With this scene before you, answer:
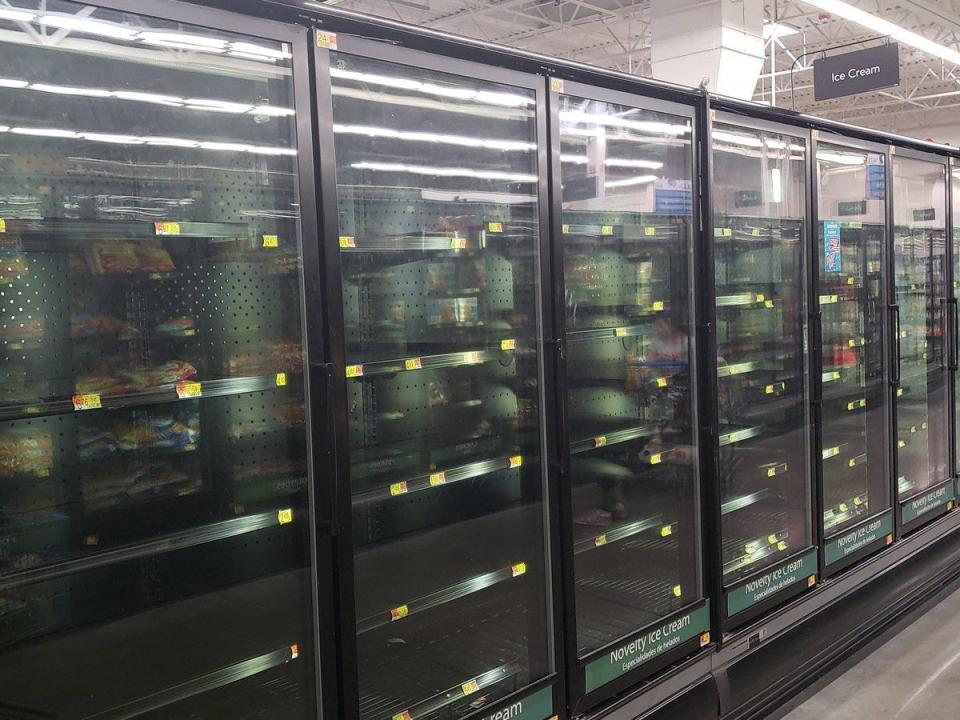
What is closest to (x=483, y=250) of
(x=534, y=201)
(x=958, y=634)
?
(x=534, y=201)

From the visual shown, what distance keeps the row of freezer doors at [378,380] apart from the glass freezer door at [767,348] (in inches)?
0.7

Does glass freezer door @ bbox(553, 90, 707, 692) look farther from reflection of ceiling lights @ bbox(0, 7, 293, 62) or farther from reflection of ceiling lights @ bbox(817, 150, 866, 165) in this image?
reflection of ceiling lights @ bbox(817, 150, 866, 165)

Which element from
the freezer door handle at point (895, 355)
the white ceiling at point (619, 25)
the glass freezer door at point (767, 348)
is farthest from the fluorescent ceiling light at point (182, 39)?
the white ceiling at point (619, 25)

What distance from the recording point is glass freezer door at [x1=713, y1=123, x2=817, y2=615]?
3967mm

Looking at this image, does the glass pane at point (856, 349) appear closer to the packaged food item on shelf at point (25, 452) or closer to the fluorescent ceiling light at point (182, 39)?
the fluorescent ceiling light at point (182, 39)

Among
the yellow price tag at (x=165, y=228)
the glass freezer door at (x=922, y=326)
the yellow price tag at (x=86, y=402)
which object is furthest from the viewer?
the glass freezer door at (x=922, y=326)

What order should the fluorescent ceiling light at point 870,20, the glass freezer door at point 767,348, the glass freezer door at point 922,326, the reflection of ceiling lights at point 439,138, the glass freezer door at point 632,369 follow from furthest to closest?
the fluorescent ceiling light at point 870,20, the glass freezer door at point 922,326, the glass freezer door at point 767,348, the glass freezer door at point 632,369, the reflection of ceiling lights at point 439,138

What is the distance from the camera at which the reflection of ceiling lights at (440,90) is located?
2311 millimetres

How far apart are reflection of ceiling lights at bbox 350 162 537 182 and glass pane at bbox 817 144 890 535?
8.22 ft

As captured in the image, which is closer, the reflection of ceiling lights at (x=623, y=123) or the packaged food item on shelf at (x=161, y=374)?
the packaged food item on shelf at (x=161, y=374)

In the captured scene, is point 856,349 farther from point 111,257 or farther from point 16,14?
point 16,14

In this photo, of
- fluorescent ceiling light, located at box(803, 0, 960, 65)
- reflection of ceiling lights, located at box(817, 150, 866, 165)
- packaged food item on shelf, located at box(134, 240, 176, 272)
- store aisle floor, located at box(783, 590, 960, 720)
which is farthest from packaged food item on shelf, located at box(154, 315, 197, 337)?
fluorescent ceiling light, located at box(803, 0, 960, 65)

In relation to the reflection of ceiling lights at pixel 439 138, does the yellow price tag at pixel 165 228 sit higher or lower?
lower

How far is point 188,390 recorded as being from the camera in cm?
205
